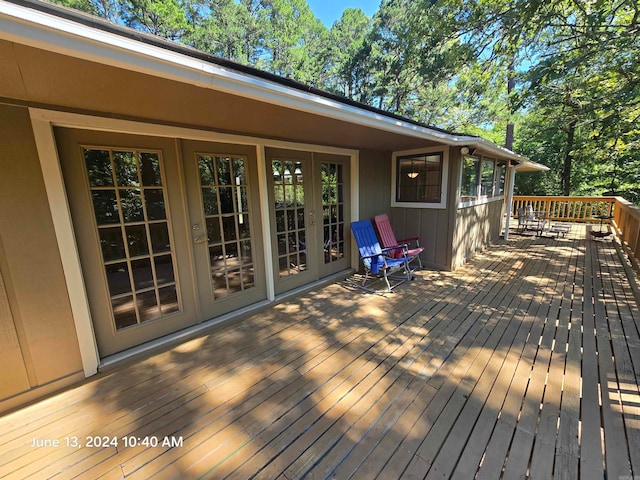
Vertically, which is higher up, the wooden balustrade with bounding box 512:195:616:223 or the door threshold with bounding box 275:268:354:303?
the wooden balustrade with bounding box 512:195:616:223

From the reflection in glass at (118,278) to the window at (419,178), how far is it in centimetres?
423

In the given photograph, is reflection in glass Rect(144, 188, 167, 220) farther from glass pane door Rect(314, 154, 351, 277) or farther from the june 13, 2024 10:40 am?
glass pane door Rect(314, 154, 351, 277)

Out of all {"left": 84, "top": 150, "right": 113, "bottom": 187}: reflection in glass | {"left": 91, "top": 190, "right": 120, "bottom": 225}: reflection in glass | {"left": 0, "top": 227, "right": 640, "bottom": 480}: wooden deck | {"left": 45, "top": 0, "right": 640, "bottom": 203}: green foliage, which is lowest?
{"left": 0, "top": 227, "right": 640, "bottom": 480}: wooden deck

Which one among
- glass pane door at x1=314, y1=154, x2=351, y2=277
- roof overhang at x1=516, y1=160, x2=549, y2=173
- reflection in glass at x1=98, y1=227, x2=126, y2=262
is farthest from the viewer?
roof overhang at x1=516, y1=160, x2=549, y2=173

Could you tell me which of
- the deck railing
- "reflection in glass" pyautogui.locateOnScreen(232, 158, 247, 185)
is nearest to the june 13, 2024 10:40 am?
"reflection in glass" pyautogui.locateOnScreen(232, 158, 247, 185)

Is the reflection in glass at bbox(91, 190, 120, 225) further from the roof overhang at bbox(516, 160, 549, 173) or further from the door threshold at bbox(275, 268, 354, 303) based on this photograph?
the roof overhang at bbox(516, 160, 549, 173)

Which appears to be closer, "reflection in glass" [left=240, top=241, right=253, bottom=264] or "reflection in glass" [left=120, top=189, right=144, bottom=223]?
"reflection in glass" [left=120, top=189, right=144, bottom=223]

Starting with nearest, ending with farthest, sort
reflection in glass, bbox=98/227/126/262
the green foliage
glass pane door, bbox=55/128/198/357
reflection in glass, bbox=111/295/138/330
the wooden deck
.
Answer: the wooden deck < glass pane door, bbox=55/128/198/357 < reflection in glass, bbox=98/227/126/262 < reflection in glass, bbox=111/295/138/330 < the green foliage

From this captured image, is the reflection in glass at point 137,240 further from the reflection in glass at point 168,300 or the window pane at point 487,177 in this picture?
the window pane at point 487,177

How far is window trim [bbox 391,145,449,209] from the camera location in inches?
165

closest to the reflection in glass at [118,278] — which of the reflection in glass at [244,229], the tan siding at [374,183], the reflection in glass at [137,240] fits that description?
the reflection in glass at [137,240]

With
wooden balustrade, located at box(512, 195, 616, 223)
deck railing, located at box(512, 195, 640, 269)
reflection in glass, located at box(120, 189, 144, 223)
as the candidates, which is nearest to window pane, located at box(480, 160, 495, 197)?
deck railing, located at box(512, 195, 640, 269)

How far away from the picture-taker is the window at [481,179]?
4.58 meters

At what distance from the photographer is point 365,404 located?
68.9 inches
